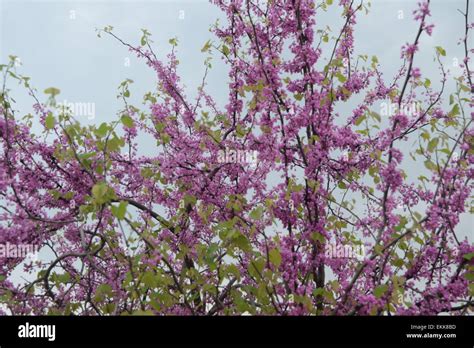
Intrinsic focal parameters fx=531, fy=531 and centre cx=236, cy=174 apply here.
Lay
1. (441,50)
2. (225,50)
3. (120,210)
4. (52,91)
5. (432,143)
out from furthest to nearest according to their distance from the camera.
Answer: (225,50) < (441,50) < (432,143) < (52,91) < (120,210)

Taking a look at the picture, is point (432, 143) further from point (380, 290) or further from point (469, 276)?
point (380, 290)

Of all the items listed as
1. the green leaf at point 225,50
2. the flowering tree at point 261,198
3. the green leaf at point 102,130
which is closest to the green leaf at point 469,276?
the flowering tree at point 261,198

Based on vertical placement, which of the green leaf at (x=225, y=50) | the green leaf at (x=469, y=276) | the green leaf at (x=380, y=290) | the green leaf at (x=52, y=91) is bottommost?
the green leaf at (x=380, y=290)

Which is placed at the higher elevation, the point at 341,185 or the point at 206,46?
the point at 206,46

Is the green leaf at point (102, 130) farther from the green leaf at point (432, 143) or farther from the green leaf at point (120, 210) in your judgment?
the green leaf at point (432, 143)

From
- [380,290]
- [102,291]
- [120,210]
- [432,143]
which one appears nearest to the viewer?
[120,210]

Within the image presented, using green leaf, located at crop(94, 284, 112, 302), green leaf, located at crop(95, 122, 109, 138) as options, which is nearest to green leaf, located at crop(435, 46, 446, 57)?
green leaf, located at crop(95, 122, 109, 138)

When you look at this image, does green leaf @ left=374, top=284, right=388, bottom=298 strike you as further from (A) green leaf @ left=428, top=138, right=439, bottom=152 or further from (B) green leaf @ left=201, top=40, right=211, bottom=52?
(B) green leaf @ left=201, top=40, right=211, bottom=52

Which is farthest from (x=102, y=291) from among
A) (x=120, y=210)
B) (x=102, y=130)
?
(x=102, y=130)

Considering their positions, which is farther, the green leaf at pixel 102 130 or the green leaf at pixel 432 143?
the green leaf at pixel 432 143

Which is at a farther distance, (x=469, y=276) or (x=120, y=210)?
(x=469, y=276)
